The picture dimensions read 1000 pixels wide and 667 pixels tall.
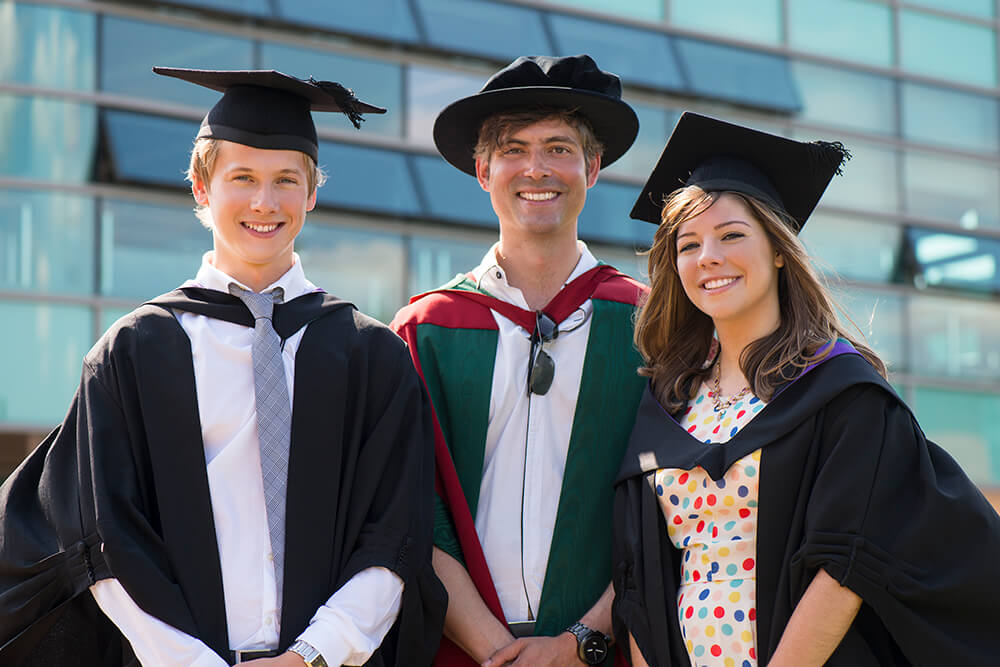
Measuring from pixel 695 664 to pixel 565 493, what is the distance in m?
0.70

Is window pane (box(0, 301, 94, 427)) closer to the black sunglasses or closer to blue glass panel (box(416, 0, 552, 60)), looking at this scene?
blue glass panel (box(416, 0, 552, 60))

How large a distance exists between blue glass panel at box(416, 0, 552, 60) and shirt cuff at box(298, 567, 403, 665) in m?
9.71

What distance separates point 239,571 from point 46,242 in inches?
320

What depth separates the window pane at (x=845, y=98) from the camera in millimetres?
14297

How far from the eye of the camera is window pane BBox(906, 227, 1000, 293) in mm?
14609

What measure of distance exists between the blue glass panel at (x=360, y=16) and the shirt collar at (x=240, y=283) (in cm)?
845

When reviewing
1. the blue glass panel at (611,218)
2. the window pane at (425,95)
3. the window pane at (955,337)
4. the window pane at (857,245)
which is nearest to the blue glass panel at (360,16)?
the window pane at (425,95)

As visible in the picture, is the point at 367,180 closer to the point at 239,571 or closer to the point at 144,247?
the point at 144,247

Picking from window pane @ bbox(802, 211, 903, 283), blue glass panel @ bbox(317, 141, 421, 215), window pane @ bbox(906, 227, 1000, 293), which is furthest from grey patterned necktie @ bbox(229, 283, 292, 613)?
window pane @ bbox(906, 227, 1000, 293)

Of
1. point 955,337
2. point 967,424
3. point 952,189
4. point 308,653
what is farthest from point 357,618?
point 952,189

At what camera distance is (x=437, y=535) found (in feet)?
11.9

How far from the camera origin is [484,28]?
12398mm

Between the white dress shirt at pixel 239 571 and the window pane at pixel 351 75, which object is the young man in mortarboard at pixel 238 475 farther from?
the window pane at pixel 351 75

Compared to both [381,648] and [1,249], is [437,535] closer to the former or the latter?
[381,648]
